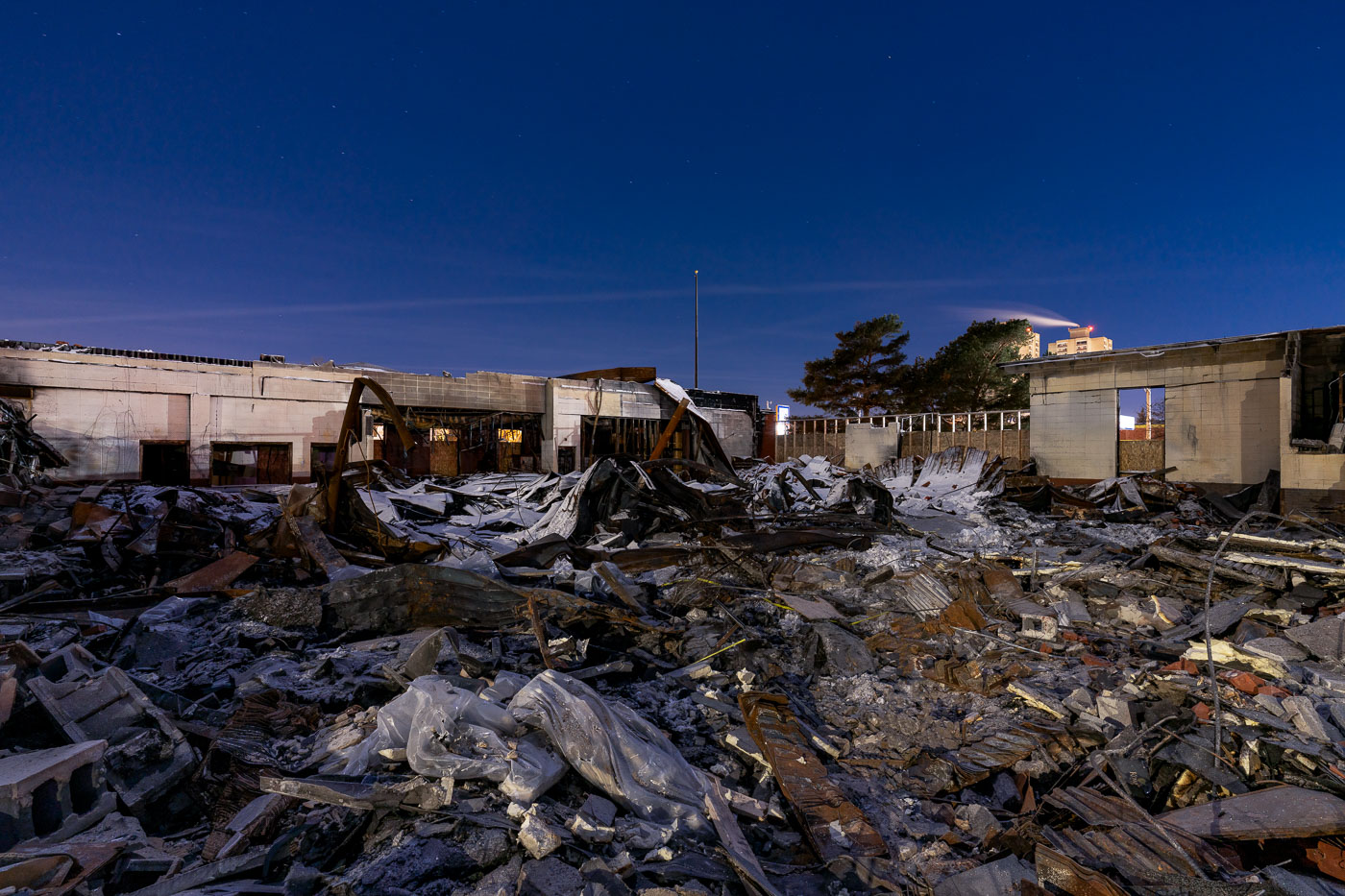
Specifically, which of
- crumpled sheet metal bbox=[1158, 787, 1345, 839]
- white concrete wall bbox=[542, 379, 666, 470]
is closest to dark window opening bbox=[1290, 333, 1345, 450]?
crumpled sheet metal bbox=[1158, 787, 1345, 839]

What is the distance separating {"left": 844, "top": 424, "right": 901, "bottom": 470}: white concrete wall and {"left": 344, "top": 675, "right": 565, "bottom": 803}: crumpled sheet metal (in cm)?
1890

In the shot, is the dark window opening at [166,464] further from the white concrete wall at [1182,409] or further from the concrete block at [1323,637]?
the white concrete wall at [1182,409]

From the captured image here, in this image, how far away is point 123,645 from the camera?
4.09m

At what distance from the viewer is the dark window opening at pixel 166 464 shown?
1523cm

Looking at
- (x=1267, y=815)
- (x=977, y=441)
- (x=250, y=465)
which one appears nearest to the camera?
(x=1267, y=815)

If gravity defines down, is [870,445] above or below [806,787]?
above

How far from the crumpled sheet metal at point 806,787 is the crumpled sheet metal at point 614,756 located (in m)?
0.49

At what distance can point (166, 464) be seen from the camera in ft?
51.1

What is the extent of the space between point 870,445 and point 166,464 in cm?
2138

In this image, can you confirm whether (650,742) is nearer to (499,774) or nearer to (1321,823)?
(499,774)

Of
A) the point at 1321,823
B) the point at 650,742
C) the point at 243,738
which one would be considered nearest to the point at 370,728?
the point at 243,738

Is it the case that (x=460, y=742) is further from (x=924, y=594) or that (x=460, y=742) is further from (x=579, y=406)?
(x=579, y=406)

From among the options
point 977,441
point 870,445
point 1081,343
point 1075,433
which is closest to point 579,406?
point 870,445

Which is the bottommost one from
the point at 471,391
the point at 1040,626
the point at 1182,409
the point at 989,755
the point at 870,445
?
the point at 989,755
